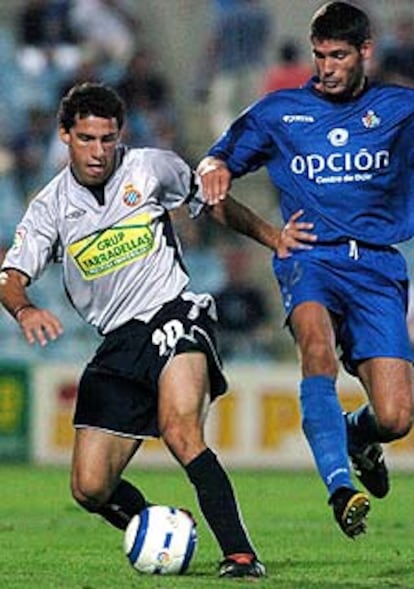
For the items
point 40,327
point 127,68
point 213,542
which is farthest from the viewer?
point 127,68

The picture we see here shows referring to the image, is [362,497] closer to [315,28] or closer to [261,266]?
[315,28]

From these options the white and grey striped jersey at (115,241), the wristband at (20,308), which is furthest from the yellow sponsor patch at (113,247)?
the wristband at (20,308)

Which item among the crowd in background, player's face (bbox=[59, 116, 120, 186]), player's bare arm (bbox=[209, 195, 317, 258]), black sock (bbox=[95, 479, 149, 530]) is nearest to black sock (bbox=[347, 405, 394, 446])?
player's bare arm (bbox=[209, 195, 317, 258])

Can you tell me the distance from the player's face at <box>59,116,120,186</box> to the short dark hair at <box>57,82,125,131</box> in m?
0.02

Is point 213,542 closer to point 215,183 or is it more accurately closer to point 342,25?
point 215,183

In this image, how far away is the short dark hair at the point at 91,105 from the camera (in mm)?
7605

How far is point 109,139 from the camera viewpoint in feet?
25.1

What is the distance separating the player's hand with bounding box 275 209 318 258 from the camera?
8211mm

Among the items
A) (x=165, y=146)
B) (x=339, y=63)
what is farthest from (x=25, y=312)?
(x=165, y=146)

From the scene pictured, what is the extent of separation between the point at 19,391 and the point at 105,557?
7.29m

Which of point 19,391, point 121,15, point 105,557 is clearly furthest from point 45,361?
point 105,557

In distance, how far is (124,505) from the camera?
26.3ft

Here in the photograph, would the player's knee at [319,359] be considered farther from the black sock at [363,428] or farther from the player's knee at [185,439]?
the black sock at [363,428]

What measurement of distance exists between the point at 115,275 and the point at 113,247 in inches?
4.6
